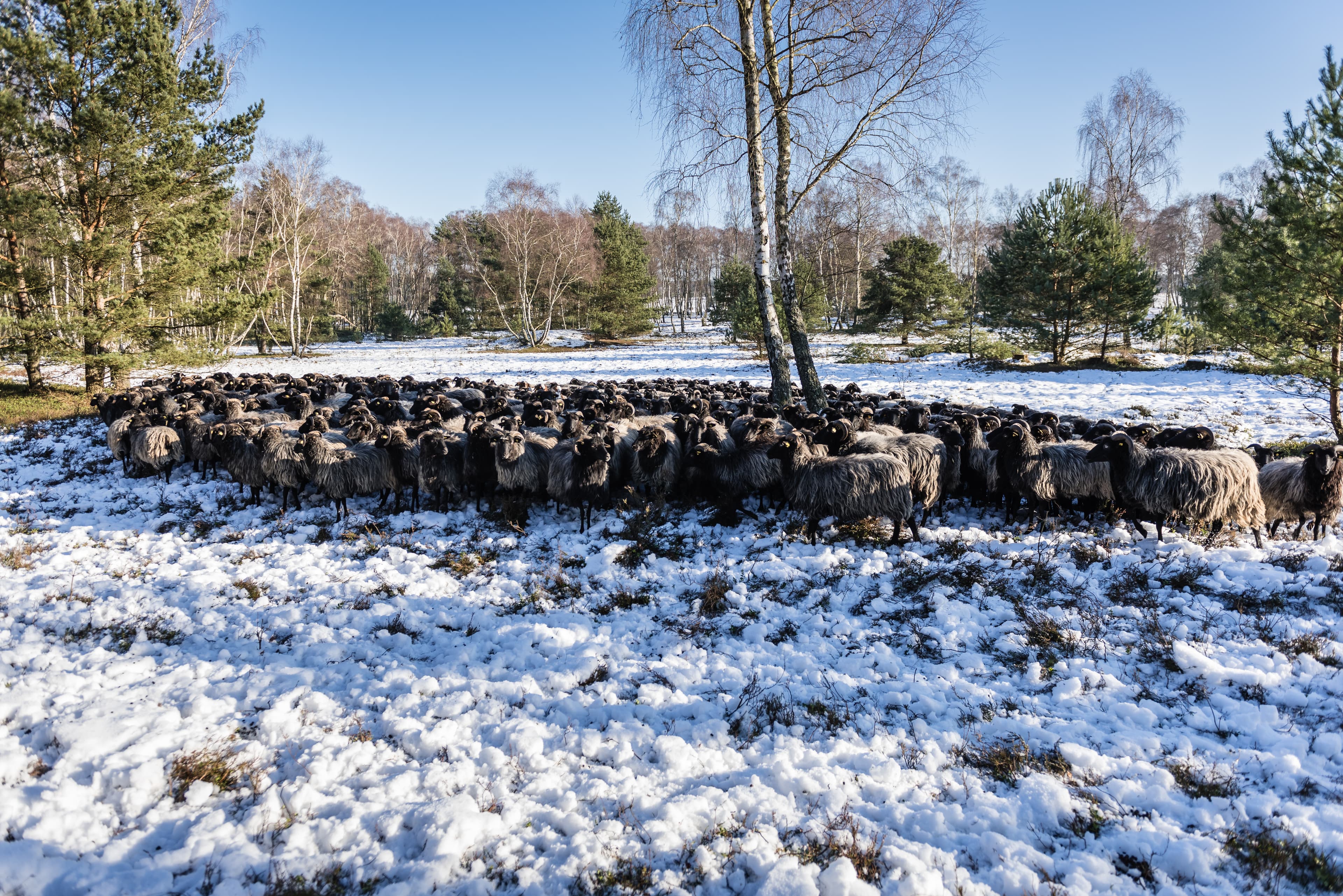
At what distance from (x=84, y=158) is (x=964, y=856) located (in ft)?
79.4

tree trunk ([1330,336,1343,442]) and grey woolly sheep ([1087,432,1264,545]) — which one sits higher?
tree trunk ([1330,336,1343,442])

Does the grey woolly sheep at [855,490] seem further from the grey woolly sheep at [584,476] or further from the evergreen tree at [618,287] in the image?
the evergreen tree at [618,287]

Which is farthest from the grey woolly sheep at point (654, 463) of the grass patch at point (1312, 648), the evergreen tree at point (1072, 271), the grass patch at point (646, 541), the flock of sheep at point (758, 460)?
the evergreen tree at point (1072, 271)

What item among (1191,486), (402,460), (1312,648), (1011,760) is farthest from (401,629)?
(1191,486)

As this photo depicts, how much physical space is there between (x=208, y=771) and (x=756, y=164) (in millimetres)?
12184

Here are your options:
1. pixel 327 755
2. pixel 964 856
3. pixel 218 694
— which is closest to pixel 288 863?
pixel 327 755

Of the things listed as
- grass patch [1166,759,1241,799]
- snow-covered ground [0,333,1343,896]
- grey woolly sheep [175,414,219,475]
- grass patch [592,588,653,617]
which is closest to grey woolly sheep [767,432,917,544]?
snow-covered ground [0,333,1343,896]

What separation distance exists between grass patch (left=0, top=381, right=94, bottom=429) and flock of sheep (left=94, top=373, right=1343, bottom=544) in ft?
17.5

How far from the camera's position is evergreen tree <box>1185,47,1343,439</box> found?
30.6ft

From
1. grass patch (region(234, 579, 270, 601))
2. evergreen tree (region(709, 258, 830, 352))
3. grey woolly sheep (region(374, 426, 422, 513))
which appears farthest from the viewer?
evergreen tree (region(709, 258, 830, 352))

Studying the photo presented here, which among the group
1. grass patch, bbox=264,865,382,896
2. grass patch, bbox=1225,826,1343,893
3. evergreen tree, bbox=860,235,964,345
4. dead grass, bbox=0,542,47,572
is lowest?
grass patch, bbox=264,865,382,896

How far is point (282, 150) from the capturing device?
35.1m

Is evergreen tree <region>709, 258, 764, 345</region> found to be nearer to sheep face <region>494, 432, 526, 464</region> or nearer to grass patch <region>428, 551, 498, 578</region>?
sheep face <region>494, 432, 526, 464</region>

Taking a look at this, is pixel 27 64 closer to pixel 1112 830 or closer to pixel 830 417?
pixel 830 417
